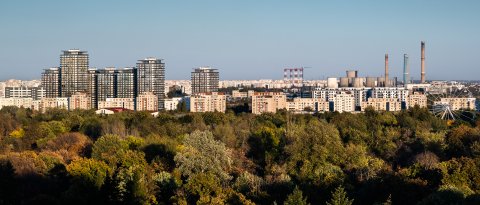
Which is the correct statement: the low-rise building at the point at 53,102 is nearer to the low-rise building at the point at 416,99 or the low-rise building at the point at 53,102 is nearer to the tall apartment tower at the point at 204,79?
the tall apartment tower at the point at 204,79

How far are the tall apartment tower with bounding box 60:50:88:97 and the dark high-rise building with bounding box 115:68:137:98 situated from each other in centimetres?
176

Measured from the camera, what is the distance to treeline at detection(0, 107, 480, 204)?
8.35 meters

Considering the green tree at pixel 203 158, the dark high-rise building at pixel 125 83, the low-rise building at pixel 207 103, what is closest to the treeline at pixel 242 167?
the green tree at pixel 203 158

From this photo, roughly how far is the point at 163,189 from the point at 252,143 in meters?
5.46

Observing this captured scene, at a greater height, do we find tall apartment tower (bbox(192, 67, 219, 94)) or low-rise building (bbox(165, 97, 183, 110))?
tall apartment tower (bbox(192, 67, 219, 94))

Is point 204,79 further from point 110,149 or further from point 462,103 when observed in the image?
point 110,149

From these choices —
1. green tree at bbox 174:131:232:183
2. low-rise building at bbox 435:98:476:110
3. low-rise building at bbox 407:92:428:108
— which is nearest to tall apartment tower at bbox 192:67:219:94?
low-rise building at bbox 407:92:428:108

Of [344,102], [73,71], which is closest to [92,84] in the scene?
[73,71]

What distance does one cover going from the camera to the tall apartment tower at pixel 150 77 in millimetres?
36594

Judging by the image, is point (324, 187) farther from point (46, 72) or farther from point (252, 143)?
point (46, 72)

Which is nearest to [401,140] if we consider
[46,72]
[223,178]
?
[223,178]

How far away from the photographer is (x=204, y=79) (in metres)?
43.3

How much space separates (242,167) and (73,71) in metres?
26.4

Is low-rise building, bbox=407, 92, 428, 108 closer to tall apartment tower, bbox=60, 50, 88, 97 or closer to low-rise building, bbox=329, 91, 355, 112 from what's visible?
low-rise building, bbox=329, 91, 355, 112
